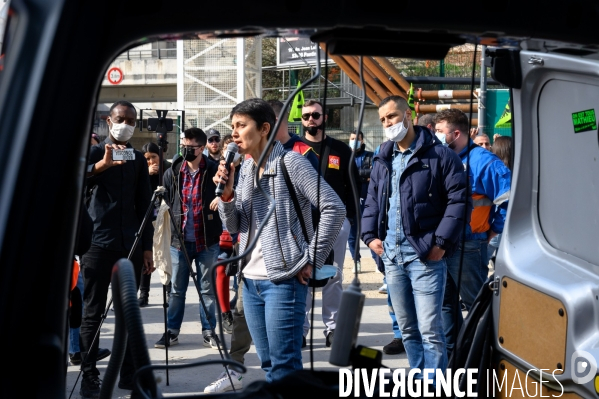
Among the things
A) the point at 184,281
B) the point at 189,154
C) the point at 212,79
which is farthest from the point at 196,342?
the point at 212,79

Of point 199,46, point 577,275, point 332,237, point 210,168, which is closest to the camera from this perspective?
point 577,275

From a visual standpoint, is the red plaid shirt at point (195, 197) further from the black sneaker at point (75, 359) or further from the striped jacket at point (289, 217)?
the striped jacket at point (289, 217)

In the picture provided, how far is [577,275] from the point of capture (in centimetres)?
235

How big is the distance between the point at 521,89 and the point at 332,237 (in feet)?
5.57

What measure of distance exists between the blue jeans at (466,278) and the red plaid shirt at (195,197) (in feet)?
7.97

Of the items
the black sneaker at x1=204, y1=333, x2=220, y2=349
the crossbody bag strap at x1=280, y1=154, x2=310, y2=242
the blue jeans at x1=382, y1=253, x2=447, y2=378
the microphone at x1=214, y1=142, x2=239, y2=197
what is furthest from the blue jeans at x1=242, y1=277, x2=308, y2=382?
the black sneaker at x1=204, y1=333, x2=220, y2=349

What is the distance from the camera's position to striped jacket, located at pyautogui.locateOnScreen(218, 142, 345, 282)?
405 cm

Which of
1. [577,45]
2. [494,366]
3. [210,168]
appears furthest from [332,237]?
[210,168]

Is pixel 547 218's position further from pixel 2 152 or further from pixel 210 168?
pixel 210 168

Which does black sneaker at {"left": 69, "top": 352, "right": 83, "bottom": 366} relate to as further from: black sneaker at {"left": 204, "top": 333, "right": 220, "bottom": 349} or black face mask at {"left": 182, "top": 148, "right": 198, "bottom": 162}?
black face mask at {"left": 182, "top": 148, "right": 198, "bottom": 162}

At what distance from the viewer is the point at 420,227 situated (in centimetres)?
533

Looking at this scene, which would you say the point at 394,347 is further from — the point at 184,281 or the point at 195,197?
the point at 195,197

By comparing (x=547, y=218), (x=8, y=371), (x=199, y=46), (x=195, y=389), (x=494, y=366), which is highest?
(x=199, y=46)

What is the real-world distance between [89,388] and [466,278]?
2994 mm
